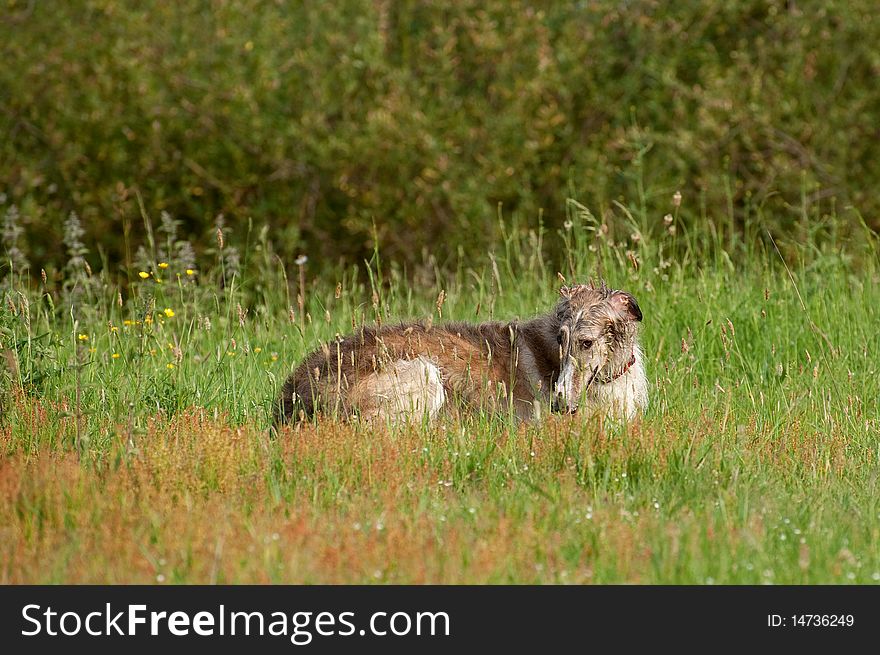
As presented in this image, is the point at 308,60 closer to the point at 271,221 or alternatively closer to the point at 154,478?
the point at 271,221

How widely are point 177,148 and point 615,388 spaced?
808 cm

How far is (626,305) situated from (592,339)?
1.11ft

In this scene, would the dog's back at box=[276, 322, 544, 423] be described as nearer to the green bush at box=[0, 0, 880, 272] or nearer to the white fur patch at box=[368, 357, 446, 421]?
the white fur patch at box=[368, 357, 446, 421]

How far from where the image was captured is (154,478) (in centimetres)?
593

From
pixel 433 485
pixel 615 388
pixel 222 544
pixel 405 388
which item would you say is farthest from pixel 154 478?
pixel 615 388

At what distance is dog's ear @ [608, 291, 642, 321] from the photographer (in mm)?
7504

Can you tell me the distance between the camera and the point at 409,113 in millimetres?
13602

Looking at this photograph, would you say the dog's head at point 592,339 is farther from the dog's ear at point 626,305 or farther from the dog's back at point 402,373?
the dog's back at point 402,373

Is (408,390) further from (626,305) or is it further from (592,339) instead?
(626,305)

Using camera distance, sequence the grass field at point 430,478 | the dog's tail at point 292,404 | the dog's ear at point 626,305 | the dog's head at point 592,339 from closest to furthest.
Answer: the grass field at point 430,478 < the dog's tail at point 292,404 < the dog's head at point 592,339 < the dog's ear at point 626,305

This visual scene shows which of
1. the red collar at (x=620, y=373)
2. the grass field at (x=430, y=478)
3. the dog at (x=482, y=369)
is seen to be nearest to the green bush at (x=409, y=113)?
the grass field at (x=430, y=478)

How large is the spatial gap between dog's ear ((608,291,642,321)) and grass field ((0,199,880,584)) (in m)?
0.50

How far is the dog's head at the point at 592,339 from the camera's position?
24.0ft

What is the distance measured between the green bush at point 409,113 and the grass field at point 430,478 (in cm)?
Answer: 545
